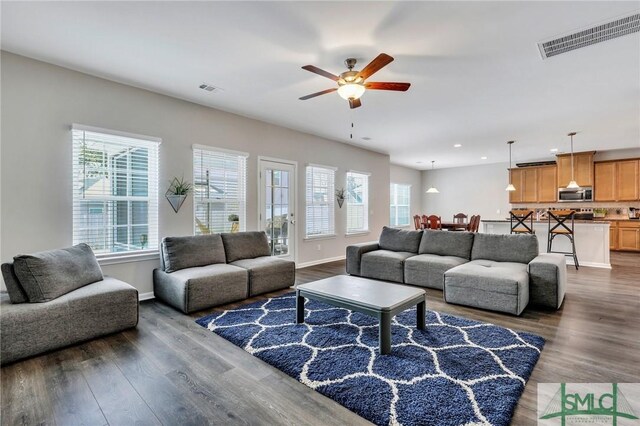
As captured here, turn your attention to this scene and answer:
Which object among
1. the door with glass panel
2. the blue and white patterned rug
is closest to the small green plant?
the door with glass panel

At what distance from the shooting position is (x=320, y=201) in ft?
21.7

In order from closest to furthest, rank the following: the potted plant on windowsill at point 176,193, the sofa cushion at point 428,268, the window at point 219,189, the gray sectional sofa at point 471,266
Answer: the gray sectional sofa at point 471,266
the potted plant on windowsill at point 176,193
the sofa cushion at point 428,268
the window at point 219,189

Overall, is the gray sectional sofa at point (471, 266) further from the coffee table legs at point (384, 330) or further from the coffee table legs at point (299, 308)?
the coffee table legs at point (299, 308)

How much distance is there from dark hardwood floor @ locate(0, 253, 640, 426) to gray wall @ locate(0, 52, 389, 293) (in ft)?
4.56

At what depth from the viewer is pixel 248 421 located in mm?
1740

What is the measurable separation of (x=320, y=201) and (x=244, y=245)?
93.8 inches

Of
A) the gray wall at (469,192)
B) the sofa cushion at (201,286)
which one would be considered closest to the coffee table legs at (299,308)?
the sofa cushion at (201,286)

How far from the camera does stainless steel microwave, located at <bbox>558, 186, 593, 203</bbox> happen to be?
8281mm

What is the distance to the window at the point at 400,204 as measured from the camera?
10484 mm

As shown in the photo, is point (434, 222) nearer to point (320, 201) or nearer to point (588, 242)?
point (320, 201)

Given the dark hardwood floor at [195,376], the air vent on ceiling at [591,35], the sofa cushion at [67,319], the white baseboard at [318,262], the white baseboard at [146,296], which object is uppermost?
the air vent on ceiling at [591,35]

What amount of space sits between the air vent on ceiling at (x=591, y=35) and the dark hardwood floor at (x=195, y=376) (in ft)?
8.85

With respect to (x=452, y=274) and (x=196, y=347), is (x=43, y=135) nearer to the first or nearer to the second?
(x=196, y=347)
